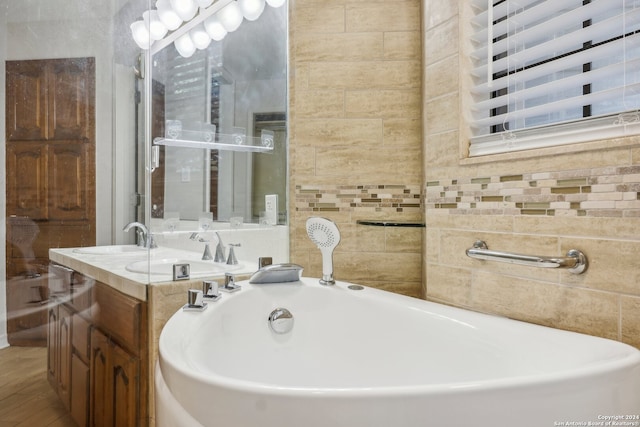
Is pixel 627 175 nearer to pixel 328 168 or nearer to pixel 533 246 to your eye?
pixel 533 246

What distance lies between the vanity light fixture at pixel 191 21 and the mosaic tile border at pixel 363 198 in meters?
0.93

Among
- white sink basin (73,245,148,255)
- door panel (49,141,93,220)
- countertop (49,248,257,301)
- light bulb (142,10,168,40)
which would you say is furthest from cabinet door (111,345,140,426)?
light bulb (142,10,168,40)

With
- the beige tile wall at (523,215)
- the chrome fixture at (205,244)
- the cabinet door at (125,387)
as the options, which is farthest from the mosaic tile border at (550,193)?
the cabinet door at (125,387)

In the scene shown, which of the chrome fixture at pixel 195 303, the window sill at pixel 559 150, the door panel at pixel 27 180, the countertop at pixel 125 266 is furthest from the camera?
the door panel at pixel 27 180

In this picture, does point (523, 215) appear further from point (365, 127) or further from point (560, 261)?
point (365, 127)

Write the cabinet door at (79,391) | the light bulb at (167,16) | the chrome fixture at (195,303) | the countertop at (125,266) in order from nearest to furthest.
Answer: the chrome fixture at (195,303), the countertop at (125,266), the cabinet door at (79,391), the light bulb at (167,16)

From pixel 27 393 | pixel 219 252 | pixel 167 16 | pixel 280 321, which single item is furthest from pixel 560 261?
pixel 27 393

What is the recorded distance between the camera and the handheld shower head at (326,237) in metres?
1.47

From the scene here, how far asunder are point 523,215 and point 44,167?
1.99 m

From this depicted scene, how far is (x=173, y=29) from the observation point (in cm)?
185

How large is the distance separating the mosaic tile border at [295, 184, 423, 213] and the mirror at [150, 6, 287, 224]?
7.1 inches

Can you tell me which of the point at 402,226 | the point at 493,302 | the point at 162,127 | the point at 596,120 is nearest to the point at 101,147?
the point at 162,127

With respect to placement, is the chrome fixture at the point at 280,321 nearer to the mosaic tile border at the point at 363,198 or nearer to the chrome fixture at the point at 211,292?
the chrome fixture at the point at 211,292

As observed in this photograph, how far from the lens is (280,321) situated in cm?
139
